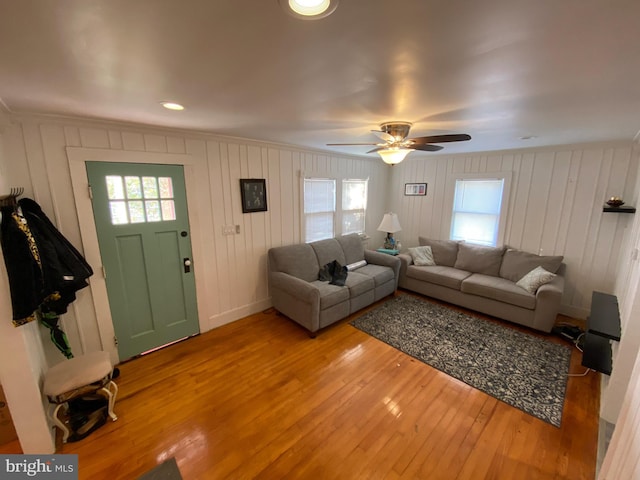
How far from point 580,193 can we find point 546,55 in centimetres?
329

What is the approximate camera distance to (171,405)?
2131 millimetres

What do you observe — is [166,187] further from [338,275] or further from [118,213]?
[338,275]

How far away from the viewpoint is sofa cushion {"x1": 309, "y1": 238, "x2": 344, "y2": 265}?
382 centimetres

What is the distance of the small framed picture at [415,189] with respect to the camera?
4809 millimetres

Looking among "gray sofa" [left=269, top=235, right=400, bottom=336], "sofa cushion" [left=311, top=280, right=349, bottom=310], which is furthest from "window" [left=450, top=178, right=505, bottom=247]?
"sofa cushion" [left=311, top=280, right=349, bottom=310]

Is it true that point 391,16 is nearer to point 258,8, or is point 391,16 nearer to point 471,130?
point 258,8

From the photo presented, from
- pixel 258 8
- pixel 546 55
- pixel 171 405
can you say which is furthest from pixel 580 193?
pixel 171 405

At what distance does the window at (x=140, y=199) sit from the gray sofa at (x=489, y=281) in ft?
11.3

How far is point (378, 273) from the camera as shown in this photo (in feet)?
12.5

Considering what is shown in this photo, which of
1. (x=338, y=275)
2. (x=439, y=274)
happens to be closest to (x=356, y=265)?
(x=338, y=275)

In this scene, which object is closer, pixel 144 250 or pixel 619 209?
pixel 144 250

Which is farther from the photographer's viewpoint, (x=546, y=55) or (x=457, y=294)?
(x=457, y=294)

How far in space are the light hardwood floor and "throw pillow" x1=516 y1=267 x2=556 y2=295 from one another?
2.55ft

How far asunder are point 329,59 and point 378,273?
3.08 m
